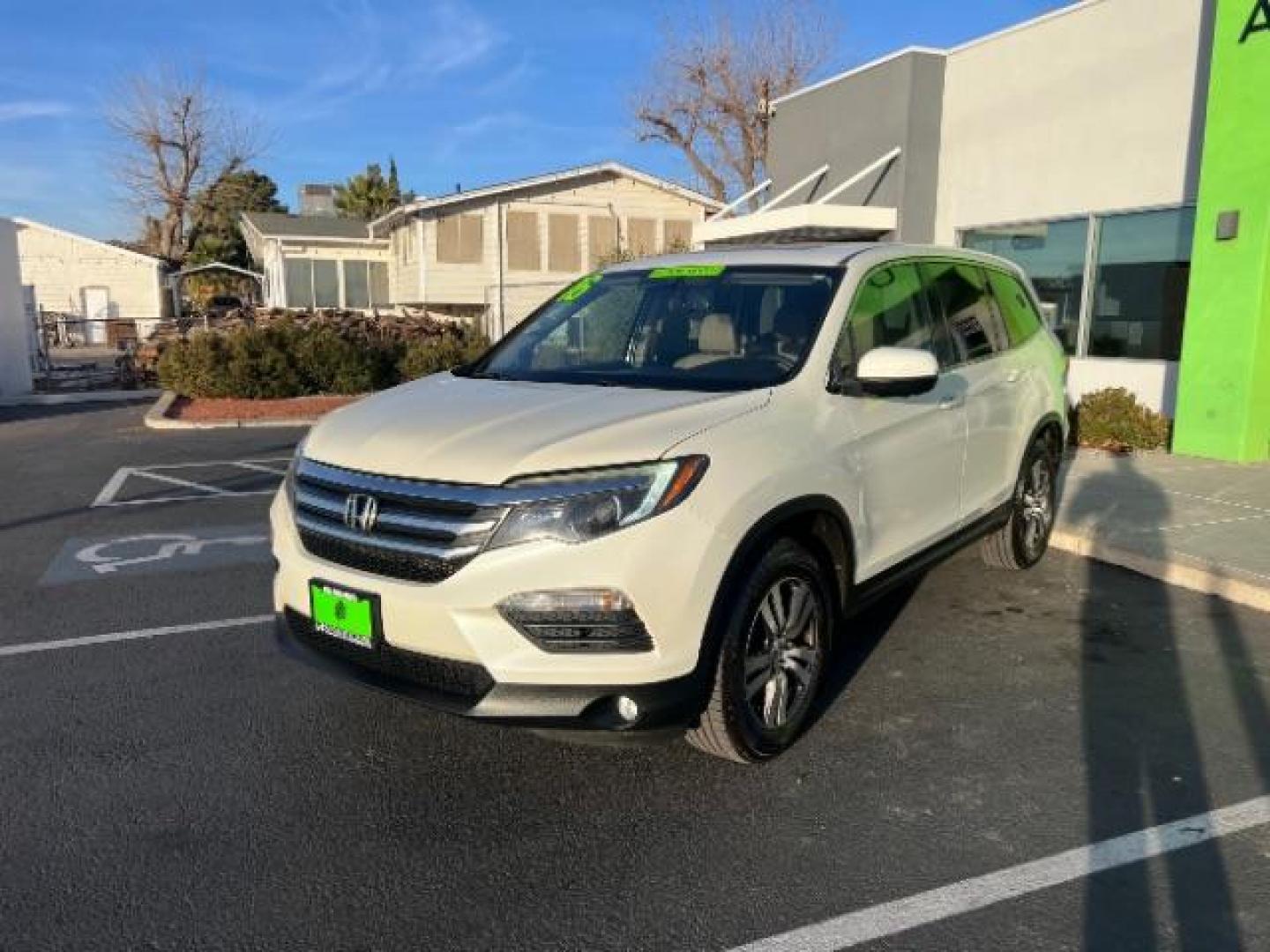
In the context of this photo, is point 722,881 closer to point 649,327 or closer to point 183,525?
point 649,327

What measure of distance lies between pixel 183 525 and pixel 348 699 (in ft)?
13.5

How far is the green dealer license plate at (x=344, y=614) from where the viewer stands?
3.17m

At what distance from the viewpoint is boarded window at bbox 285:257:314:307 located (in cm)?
3297

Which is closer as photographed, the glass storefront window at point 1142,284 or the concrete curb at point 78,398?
the glass storefront window at point 1142,284

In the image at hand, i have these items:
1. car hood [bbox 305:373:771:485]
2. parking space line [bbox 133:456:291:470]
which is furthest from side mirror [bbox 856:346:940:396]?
parking space line [bbox 133:456:291:470]

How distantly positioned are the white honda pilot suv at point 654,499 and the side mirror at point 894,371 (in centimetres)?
1

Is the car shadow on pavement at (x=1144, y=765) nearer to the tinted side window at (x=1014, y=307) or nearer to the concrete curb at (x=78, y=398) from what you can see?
the tinted side window at (x=1014, y=307)

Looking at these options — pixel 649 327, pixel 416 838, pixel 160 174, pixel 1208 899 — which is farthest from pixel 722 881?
pixel 160 174

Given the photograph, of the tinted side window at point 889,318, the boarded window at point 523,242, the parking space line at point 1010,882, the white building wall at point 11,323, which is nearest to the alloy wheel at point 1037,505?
the tinted side window at point 889,318

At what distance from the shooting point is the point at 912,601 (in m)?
5.51

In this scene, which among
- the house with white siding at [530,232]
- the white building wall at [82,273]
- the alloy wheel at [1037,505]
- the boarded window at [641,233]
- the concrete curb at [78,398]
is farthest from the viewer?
the white building wall at [82,273]

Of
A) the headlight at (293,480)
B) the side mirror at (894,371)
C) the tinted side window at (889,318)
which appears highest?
the tinted side window at (889,318)

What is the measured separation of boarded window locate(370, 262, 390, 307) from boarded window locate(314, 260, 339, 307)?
3.89 ft

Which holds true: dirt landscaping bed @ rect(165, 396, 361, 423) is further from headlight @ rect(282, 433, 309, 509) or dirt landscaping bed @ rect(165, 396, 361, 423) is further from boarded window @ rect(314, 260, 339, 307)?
boarded window @ rect(314, 260, 339, 307)
